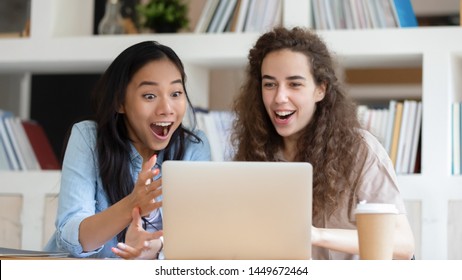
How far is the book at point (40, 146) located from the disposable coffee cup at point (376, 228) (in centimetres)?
241

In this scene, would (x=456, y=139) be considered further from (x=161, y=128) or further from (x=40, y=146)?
(x=40, y=146)

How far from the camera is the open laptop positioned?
168 cm

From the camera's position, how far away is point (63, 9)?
3.70 m

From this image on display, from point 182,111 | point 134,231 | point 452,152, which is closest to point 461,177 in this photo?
point 452,152

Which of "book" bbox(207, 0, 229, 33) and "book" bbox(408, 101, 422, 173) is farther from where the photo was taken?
"book" bbox(207, 0, 229, 33)

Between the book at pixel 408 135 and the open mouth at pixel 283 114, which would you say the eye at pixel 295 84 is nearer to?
the open mouth at pixel 283 114

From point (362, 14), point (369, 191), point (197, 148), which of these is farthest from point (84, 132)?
point (362, 14)

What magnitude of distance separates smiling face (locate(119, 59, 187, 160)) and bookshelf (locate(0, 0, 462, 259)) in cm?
95

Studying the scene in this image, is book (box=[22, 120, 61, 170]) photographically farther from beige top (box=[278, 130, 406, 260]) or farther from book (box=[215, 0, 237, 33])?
beige top (box=[278, 130, 406, 260])

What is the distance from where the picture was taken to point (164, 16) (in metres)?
3.70

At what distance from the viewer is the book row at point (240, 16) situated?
3.47 meters

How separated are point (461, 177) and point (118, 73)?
1417 millimetres

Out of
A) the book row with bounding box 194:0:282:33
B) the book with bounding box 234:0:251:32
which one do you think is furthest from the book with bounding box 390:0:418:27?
the book with bounding box 234:0:251:32
